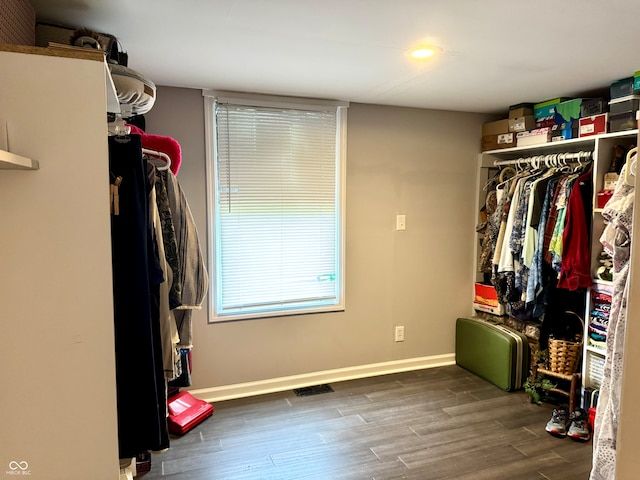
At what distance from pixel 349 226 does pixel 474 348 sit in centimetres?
143

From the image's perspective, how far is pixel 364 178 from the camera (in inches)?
134

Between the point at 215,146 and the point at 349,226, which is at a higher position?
the point at 215,146

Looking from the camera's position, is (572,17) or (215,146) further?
(215,146)

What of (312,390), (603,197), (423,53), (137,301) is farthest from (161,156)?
(603,197)

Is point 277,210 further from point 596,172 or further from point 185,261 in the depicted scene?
point 596,172

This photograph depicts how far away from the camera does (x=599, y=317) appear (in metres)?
2.76

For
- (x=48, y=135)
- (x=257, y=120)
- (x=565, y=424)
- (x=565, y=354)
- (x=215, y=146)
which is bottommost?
(x=565, y=424)

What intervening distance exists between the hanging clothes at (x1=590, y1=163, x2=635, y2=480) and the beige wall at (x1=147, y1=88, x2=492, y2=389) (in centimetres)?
183

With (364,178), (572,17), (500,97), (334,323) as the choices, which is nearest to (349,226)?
(364,178)

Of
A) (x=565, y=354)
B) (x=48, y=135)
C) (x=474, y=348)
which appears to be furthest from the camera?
(x=474, y=348)

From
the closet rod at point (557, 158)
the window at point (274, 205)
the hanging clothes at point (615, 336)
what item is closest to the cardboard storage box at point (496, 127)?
the closet rod at point (557, 158)

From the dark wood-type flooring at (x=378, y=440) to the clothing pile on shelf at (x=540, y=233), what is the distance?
801mm

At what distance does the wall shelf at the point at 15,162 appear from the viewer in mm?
937

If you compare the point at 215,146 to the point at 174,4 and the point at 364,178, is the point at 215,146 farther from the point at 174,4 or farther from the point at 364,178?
the point at 174,4
